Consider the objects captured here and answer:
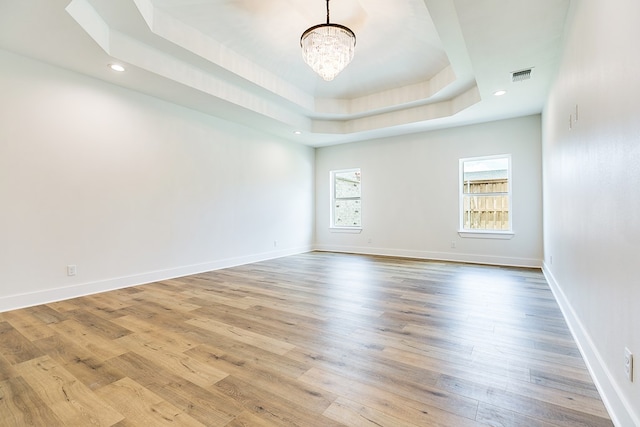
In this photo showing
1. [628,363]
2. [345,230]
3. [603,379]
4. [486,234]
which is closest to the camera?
[628,363]

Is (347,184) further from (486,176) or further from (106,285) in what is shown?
(106,285)

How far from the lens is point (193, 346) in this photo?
2.17 meters

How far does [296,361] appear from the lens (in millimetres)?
1946

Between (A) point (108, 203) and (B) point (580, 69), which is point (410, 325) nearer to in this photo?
(B) point (580, 69)

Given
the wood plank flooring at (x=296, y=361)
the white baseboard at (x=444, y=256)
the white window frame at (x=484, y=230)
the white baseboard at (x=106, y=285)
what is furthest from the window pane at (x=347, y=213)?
the wood plank flooring at (x=296, y=361)

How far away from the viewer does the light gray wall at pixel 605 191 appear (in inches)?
48.2

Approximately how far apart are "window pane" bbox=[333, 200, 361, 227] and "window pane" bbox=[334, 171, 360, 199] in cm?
17

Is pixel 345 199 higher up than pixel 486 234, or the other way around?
pixel 345 199

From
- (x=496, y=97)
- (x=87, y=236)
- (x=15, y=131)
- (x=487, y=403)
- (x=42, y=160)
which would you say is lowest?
(x=487, y=403)

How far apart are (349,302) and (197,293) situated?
6.01 feet

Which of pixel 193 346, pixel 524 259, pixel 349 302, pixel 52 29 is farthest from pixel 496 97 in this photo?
pixel 52 29

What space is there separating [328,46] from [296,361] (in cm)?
306

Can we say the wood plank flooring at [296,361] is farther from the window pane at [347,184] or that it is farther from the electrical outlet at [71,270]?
the window pane at [347,184]

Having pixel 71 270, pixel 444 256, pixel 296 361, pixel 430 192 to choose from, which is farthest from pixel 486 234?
pixel 71 270
